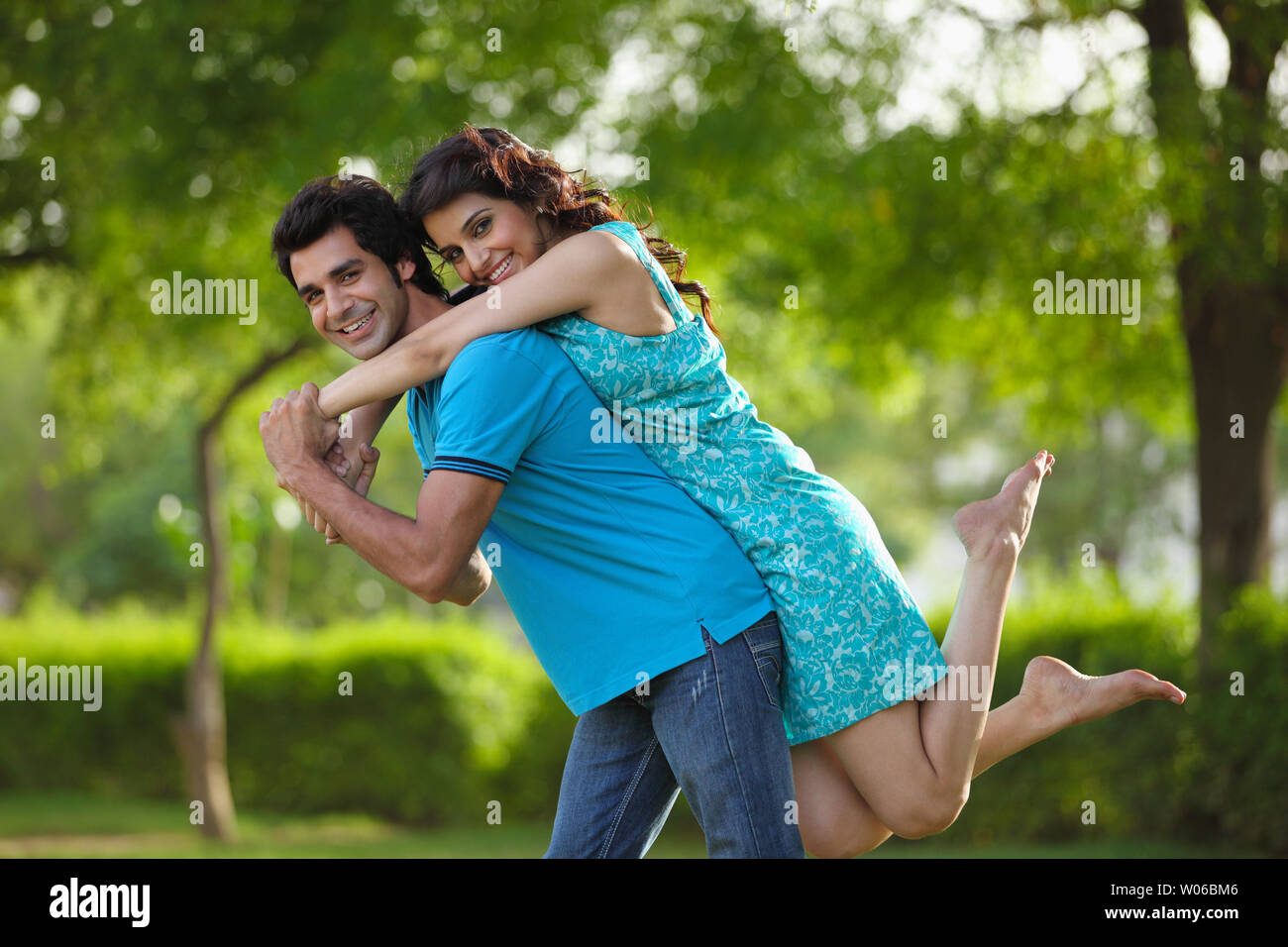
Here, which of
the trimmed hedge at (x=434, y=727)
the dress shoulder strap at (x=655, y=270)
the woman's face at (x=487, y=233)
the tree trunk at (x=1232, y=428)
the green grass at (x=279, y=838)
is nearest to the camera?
the dress shoulder strap at (x=655, y=270)

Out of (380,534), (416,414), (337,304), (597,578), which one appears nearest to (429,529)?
(380,534)

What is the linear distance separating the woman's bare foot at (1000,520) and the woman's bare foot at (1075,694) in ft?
0.97

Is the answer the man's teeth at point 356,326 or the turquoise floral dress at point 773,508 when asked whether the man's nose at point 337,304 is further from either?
the turquoise floral dress at point 773,508

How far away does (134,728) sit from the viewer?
13500 mm

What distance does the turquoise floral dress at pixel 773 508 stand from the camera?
8.52 ft

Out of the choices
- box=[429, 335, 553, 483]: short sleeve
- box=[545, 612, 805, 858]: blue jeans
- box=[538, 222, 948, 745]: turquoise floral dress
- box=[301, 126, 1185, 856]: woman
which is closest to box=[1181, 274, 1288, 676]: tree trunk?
box=[301, 126, 1185, 856]: woman

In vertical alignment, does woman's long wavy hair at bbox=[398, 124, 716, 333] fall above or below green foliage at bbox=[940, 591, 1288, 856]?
above

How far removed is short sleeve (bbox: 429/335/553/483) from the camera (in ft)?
7.93

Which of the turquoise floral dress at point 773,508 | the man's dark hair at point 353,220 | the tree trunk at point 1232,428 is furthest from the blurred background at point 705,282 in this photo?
the turquoise floral dress at point 773,508

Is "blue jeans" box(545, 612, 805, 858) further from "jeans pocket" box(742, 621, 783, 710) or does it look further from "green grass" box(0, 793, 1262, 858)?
"green grass" box(0, 793, 1262, 858)

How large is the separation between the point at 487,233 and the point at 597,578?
818mm

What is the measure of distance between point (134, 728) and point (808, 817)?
12.3 m

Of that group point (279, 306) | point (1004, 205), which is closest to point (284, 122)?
point (279, 306)

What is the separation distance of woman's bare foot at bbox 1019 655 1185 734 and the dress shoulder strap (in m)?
1.20
